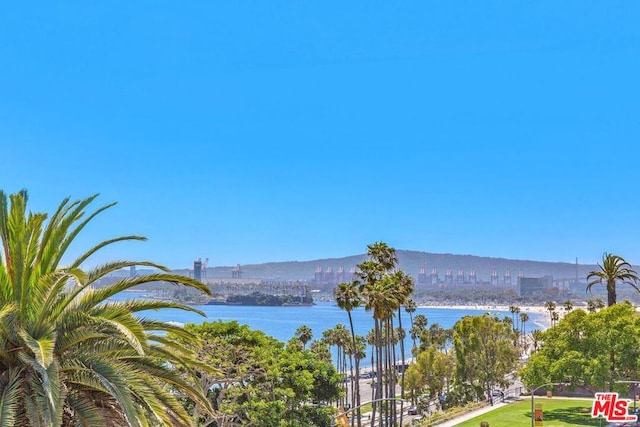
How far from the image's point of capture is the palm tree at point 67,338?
9.77 m

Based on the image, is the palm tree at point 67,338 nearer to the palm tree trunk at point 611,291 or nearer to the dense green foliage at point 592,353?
the dense green foliage at point 592,353

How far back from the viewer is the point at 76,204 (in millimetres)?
11305

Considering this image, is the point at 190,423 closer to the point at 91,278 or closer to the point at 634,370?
the point at 91,278

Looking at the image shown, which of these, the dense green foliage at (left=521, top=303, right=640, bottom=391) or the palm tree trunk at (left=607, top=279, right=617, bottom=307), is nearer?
the dense green foliage at (left=521, top=303, right=640, bottom=391)

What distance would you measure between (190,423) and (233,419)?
29134 millimetres

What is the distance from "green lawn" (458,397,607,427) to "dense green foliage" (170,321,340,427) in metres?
20.8

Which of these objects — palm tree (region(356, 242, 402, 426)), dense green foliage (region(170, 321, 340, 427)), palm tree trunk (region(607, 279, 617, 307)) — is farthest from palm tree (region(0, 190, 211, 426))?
palm tree trunk (region(607, 279, 617, 307))

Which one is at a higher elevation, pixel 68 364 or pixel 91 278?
pixel 91 278

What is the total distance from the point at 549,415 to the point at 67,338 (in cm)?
5542

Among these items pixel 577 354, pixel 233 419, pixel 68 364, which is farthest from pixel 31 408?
pixel 577 354

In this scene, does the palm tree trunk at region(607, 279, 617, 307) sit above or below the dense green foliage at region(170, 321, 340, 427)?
above

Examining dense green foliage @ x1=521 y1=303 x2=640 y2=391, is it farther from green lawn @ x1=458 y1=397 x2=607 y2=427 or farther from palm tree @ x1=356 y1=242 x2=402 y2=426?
palm tree @ x1=356 y1=242 x2=402 y2=426

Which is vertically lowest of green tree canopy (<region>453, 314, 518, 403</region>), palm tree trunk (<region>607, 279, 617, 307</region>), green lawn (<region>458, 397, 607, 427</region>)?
green lawn (<region>458, 397, 607, 427</region>)

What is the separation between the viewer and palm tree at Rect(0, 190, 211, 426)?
9766 mm
